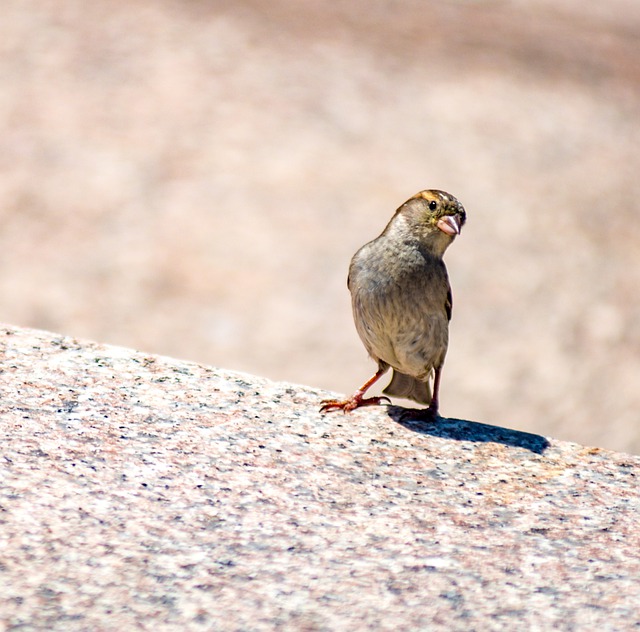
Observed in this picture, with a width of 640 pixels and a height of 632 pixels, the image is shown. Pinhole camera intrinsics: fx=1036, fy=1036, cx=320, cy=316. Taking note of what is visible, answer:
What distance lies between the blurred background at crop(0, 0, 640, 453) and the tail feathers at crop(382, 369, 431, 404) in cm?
568

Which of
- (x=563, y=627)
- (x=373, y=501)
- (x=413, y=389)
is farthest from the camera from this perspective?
(x=413, y=389)

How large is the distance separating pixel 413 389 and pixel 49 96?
1129 centimetres

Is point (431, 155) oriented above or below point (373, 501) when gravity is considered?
above

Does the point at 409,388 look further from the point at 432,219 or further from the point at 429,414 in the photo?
the point at 432,219

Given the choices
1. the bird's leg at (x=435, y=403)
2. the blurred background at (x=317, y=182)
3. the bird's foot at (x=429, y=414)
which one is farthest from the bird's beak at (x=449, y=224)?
the blurred background at (x=317, y=182)

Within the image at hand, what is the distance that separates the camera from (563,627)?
9.94 feet

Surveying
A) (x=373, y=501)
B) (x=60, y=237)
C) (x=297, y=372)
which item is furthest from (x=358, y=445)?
(x=60, y=237)

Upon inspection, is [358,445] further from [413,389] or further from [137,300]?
[137,300]

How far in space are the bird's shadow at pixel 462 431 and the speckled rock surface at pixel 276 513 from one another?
0.05ft

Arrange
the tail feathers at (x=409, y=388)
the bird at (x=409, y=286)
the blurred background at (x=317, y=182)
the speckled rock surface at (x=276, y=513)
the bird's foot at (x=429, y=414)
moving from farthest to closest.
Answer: the blurred background at (x=317, y=182)
the tail feathers at (x=409, y=388)
the bird at (x=409, y=286)
the bird's foot at (x=429, y=414)
the speckled rock surface at (x=276, y=513)

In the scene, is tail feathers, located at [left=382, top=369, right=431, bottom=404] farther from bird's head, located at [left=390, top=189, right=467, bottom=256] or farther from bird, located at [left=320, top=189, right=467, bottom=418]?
bird's head, located at [left=390, top=189, right=467, bottom=256]

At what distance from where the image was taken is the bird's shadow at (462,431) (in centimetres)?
455

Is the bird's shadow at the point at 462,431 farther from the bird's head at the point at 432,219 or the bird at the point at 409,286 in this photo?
the bird's head at the point at 432,219

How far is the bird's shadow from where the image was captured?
179 inches
